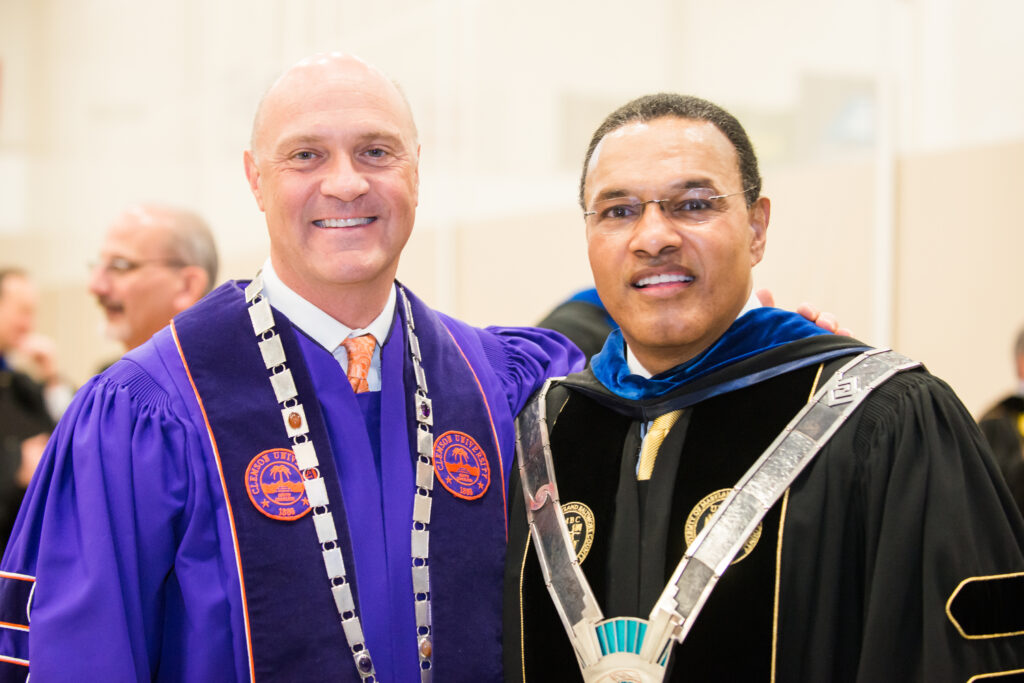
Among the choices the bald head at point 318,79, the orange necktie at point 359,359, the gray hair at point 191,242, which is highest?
the bald head at point 318,79

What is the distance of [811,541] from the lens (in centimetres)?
198

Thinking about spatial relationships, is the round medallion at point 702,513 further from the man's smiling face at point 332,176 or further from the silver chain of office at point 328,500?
the man's smiling face at point 332,176

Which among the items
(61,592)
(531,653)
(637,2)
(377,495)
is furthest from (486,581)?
(637,2)

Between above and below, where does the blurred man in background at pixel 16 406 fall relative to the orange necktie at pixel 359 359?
below

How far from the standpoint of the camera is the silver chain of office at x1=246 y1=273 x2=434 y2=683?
83.4 inches

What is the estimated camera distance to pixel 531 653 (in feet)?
7.38

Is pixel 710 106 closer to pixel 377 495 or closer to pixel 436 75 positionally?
pixel 377 495

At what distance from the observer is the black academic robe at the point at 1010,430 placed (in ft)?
15.0

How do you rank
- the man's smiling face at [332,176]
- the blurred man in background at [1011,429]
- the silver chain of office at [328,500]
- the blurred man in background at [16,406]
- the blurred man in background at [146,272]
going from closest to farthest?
the silver chain of office at [328,500], the man's smiling face at [332,176], the blurred man in background at [146,272], the blurred man in background at [1011,429], the blurred man in background at [16,406]

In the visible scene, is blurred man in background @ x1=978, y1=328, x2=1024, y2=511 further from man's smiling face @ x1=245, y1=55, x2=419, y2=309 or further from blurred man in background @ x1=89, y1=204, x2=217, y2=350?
blurred man in background @ x1=89, y1=204, x2=217, y2=350

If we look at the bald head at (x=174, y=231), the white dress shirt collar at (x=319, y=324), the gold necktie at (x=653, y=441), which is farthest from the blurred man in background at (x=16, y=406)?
the gold necktie at (x=653, y=441)

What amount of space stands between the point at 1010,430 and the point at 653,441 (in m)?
3.14

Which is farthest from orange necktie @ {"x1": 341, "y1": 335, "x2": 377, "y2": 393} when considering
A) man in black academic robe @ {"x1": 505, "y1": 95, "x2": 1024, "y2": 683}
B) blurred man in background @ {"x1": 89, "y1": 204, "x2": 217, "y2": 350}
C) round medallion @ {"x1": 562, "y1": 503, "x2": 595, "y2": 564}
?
blurred man in background @ {"x1": 89, "y1": 204, "x2": 217, "y2": 350}

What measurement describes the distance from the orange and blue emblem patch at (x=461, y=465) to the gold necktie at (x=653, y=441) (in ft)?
1.31
